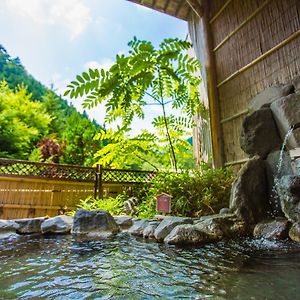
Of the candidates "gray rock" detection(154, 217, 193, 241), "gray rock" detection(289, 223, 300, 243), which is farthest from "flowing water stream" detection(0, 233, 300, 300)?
"gray rock" detection(154, 217, 193, 241)

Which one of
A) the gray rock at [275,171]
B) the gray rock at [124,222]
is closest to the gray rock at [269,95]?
the gray rock at [275,171]

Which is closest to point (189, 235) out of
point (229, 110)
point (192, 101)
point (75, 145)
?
point (229, 110)

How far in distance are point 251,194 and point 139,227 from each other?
149 centimetres

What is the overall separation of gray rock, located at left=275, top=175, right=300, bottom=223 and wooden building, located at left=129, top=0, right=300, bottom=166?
1954 millimetres

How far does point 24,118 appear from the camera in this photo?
31.4 feet

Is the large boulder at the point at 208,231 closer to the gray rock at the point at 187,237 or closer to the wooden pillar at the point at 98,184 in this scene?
the gray rock at the point at 187,237

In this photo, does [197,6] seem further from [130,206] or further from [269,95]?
[130,206]

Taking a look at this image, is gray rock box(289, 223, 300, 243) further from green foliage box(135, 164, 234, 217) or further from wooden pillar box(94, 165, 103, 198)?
wooden pillar box(94, 165, 103, 198)

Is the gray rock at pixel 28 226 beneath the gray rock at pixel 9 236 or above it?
above

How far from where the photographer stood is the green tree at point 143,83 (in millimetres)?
3855

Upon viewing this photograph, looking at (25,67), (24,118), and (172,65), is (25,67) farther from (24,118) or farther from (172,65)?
(172,65)

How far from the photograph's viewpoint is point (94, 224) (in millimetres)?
3098

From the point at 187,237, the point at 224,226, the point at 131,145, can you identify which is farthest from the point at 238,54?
the point at 187,237

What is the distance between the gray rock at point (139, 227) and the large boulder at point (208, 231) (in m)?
0.61
